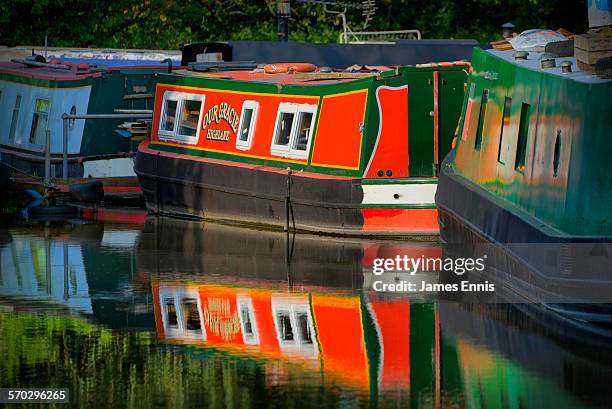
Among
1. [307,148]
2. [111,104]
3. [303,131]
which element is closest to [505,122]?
[307,148]

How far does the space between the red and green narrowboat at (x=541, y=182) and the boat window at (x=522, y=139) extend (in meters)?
0.01

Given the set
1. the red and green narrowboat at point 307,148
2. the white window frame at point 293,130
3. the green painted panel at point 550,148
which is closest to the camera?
the green painted panel at point 550,148

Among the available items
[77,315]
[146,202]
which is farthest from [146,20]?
[77,315]

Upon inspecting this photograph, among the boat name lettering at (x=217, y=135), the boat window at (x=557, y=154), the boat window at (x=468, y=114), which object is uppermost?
the boat window at (x=557, y=154)

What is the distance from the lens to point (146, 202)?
2356 cm

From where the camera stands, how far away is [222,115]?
73.3 feet

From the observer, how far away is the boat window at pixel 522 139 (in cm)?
1519

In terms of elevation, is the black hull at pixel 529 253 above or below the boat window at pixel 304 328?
above

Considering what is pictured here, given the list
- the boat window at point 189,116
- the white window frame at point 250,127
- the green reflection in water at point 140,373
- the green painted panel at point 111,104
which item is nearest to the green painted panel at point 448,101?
Result: the white window frame at point 250,127

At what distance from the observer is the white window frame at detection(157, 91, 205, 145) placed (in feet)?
74.8

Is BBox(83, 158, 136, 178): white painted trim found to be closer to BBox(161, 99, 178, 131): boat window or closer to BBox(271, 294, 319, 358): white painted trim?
BBox(161, 99, 178, 131): boat window

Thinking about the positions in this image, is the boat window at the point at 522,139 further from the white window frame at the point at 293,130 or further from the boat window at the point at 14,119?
the boat window at the point at 14,119

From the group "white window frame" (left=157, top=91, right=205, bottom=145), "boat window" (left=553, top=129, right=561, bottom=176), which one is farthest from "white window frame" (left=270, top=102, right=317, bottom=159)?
"boat window" (left=553, top=129, right=561, bottom=176)

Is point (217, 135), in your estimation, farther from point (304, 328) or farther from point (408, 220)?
point (304, 328)
